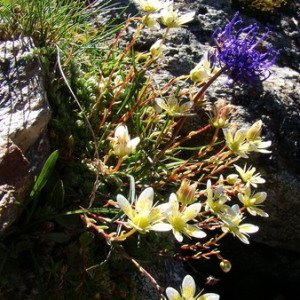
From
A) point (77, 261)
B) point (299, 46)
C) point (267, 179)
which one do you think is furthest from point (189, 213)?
point (299, 46)

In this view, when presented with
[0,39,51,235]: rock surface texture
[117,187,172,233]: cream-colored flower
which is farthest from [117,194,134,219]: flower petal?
[0,39,51,235]: rock surface texture

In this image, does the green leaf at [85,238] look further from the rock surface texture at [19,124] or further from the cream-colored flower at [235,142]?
the cream-colored flower at [235,142]

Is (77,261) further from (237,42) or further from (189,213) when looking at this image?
(237,42)

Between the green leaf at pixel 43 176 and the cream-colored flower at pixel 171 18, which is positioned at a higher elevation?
the cream-colored flower at pixel 171 18

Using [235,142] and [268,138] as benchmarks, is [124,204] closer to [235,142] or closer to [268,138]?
[235,142]

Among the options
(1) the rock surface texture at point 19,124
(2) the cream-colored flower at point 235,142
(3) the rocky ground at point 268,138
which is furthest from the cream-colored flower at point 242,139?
(1) the rock surface texture at point 19,124

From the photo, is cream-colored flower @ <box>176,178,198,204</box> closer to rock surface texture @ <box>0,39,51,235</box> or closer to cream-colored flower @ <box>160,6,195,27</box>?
rock surface texture @ <box>0,39,51,235</box>
